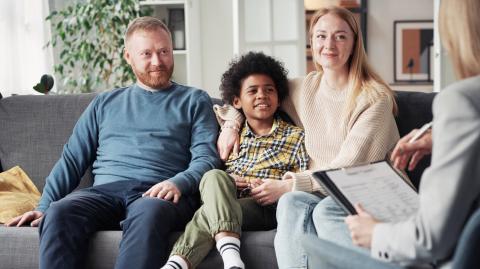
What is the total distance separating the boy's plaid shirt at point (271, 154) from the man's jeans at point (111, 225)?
23 centimetres

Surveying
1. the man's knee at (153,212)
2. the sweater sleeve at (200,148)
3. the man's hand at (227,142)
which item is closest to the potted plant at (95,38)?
the sweater sleeve at (200,148)

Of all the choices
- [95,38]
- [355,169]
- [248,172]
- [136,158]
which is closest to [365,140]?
[248,172]

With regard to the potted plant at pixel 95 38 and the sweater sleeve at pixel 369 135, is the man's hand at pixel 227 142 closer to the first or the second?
the sweater sleeve at pixel 369 135

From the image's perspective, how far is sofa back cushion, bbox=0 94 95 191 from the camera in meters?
2.94

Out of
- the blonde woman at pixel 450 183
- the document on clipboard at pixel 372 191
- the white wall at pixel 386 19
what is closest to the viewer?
the blonde woman at pixel 450 183

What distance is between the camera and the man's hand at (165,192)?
236 cm

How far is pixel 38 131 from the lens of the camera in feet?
9.73

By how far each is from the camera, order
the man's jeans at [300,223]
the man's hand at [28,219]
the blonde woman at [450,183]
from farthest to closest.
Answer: the man's hand at [28,219]
the man's jeans at [300,223]
the blonde woman at [450,183]

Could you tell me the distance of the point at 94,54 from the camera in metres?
4.40

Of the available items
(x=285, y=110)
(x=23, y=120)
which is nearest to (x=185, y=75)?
(x=23, y=120)

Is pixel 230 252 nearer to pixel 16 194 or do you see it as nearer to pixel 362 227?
pixel 362 227

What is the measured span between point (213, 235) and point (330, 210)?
0.40m

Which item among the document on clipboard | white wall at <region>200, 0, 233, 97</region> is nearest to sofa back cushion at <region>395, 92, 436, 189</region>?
the document on clipboard

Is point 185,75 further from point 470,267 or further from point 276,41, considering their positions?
point 470,267
